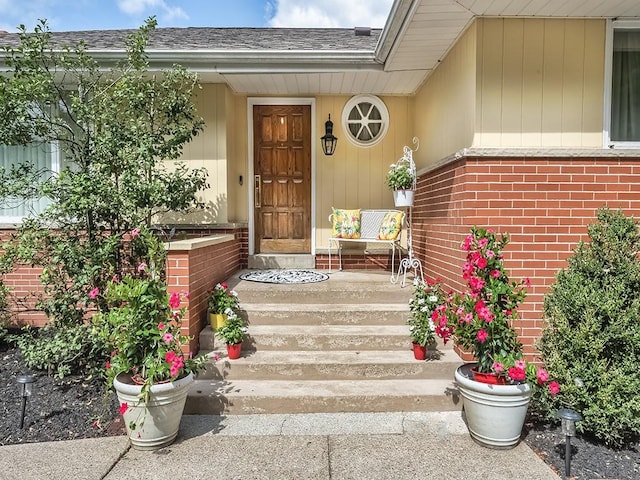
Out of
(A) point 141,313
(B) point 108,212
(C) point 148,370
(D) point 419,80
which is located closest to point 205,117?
(B) point 108,212

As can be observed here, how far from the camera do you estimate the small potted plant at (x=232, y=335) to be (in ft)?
11.6

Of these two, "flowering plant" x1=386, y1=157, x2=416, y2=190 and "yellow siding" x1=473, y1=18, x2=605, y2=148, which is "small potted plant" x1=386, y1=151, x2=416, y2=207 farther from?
"yellow siding" x1=473, y1=18, x2=605, y2=148

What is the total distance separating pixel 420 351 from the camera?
3541 millimetres

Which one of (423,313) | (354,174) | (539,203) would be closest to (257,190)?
(354,174)

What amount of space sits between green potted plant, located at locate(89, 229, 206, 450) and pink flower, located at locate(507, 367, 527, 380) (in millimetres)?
2135

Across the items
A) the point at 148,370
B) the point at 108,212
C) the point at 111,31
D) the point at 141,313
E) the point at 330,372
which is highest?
the point at 111,31

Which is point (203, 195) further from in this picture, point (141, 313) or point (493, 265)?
point (493, 265)

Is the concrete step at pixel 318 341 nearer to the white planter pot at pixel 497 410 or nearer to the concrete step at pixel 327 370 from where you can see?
the concrete step at pixel 327 370

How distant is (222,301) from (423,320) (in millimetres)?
1852

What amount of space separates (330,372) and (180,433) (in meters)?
1.26

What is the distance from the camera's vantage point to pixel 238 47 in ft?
15.4

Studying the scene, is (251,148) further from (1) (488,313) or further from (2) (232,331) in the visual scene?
(1) (488,313)

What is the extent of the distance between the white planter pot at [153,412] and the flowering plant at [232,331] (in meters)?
0.78

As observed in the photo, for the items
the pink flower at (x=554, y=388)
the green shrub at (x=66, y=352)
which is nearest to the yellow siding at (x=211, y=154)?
the green shrub at (x=66, y=352)
